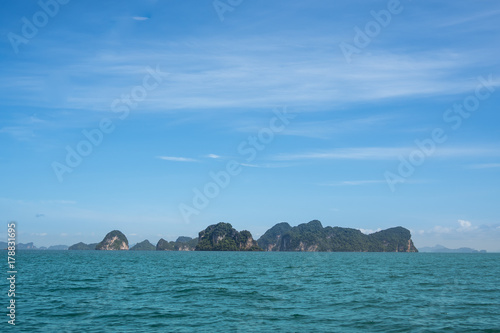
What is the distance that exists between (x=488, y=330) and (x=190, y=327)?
65.1 ft

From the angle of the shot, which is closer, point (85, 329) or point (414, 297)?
point (85, 329)

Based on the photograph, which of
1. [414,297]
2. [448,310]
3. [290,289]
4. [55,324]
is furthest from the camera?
[290,289]

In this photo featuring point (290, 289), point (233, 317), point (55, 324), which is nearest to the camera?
point (55, 324)

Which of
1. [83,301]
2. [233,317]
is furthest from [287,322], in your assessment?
[83,301]

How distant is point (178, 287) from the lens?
159ft

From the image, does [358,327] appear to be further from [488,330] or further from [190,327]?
[190,327]

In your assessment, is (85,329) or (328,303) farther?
(328,303)

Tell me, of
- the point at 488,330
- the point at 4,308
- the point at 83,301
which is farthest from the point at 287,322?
the point at 4,308

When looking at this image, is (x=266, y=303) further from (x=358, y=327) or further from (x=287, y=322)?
(x=358, y=327)

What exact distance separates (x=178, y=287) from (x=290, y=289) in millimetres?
13537

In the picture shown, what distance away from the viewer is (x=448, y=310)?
3306 centimetres

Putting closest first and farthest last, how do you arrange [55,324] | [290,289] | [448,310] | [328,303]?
1. [55,324]
2. [448,310]
3. [328,303]
4. [290,289]

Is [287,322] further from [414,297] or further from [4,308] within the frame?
[4,308]

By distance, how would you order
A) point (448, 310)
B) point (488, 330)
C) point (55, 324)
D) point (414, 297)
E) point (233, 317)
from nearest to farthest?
point (488, 330) → point (55, 324) → point (233, 317) → point (448, 310) → point (414, 297)
